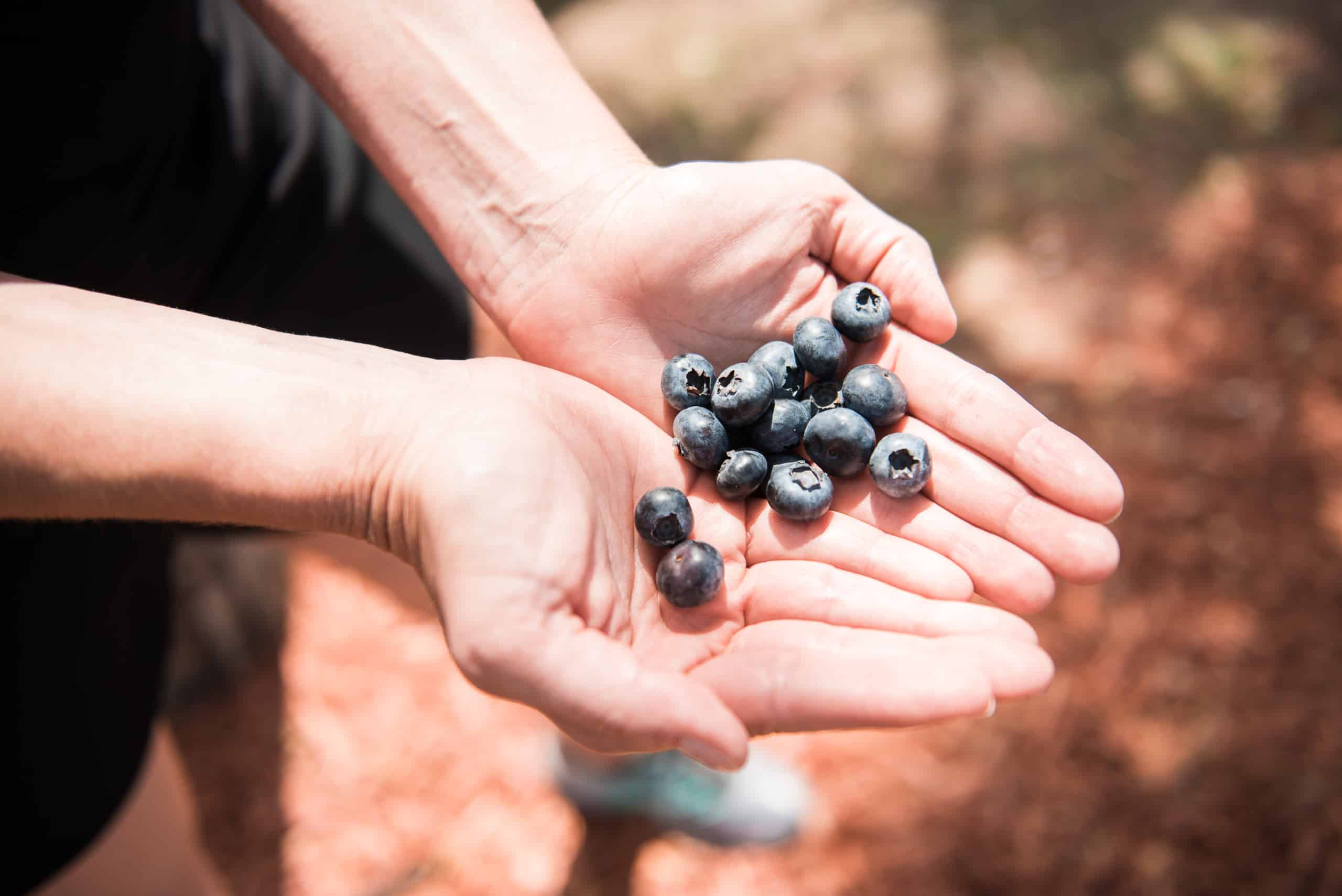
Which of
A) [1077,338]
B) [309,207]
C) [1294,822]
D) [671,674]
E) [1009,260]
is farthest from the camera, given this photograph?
[1009,260]

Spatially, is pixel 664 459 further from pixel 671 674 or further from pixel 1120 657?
pixel 1120 657

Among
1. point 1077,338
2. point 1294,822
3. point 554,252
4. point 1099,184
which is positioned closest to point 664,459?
point 554,252

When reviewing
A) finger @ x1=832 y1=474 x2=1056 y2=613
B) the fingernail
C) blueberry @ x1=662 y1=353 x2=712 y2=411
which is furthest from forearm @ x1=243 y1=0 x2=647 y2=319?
the fingernail

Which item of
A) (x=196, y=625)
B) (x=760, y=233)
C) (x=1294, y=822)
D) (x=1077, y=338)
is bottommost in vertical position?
(x=196, y=625)

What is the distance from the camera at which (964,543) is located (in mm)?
1945

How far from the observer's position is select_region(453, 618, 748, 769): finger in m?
1.46

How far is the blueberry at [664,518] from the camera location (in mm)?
1898

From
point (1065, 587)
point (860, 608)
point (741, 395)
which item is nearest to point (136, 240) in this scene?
point (741, 395)

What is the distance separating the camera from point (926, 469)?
200 cm

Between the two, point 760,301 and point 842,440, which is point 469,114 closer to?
point 760,301

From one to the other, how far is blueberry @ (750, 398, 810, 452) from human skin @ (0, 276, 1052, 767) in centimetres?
53

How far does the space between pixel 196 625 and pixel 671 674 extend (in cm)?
284

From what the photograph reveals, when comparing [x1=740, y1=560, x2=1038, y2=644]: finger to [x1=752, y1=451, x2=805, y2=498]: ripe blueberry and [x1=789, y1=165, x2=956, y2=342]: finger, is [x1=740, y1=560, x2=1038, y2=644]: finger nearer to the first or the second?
[x1=752, y1=451, x2=805, y2=498]: ripe blueberry

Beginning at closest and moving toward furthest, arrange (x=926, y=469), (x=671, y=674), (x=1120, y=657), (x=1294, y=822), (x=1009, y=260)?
(x=671, y=674) → (x=926, y=469) → (x=1294, y=822) → (x=1120, y=657) → (x=1009, y=260)
